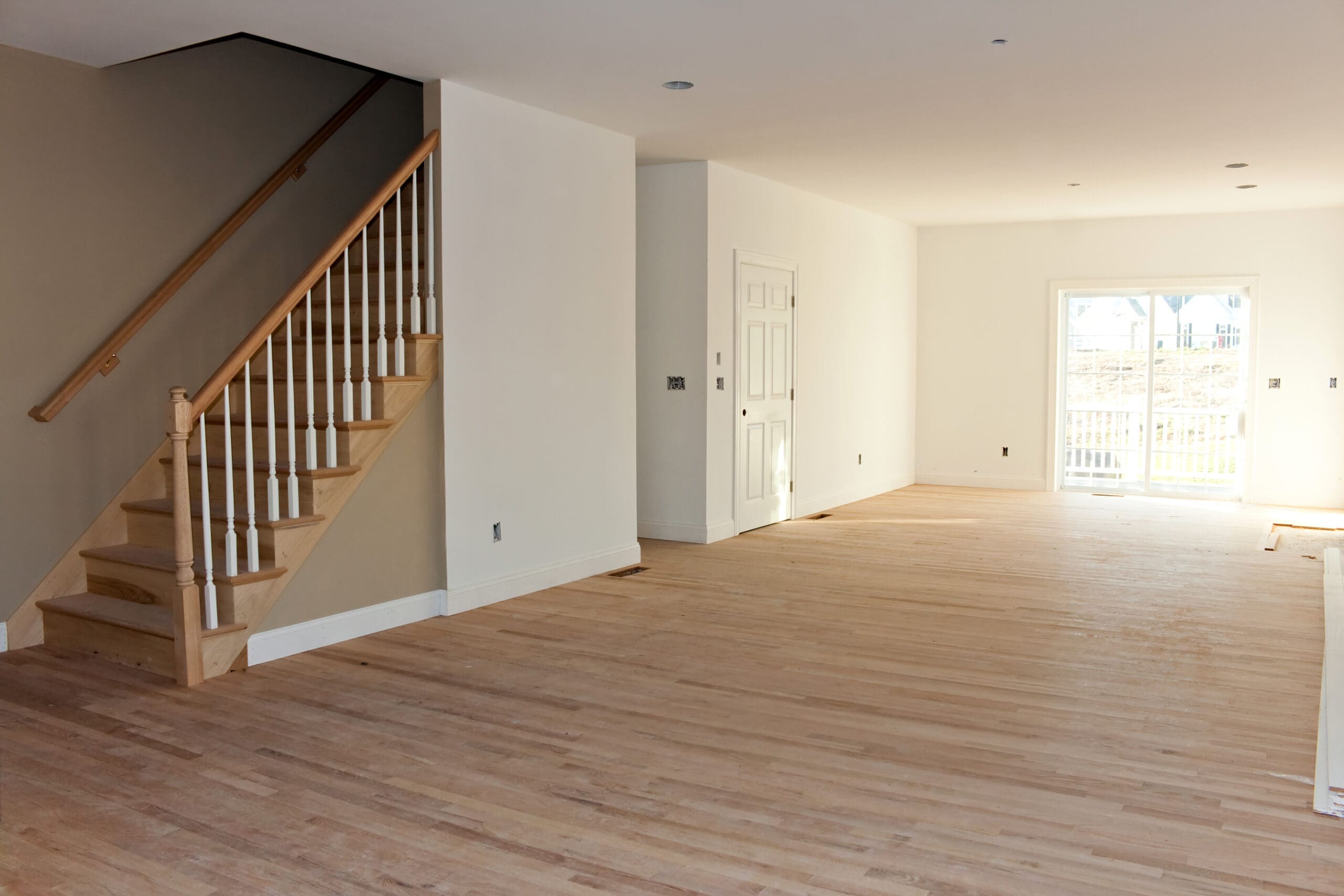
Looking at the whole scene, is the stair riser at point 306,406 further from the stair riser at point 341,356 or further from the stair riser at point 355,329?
the stair riser at point 355,329

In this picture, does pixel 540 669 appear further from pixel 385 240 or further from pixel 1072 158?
pixel 1072 158

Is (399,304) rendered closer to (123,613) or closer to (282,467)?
(282,467)

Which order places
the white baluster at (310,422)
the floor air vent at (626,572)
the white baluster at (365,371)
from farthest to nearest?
1. the floor air vent at (626,572)
2. the white baluster at (365,371)
3. the white baluster at (310,422)

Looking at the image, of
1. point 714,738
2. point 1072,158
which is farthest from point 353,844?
point 1072,158

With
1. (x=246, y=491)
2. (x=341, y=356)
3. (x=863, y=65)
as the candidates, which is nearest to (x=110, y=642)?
(x=246, y=491)

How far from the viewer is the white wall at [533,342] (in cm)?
505

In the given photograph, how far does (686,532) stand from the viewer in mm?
7141

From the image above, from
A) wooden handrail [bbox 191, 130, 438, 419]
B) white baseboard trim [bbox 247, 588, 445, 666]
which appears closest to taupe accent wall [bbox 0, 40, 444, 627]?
white baseboard trim [bbox 247, 588, 445, 666]

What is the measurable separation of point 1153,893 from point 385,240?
4.83 metres

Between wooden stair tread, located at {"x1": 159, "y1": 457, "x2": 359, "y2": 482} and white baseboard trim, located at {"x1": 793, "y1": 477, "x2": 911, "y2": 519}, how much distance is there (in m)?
4.37

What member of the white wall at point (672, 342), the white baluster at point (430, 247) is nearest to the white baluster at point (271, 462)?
the white baluster at point (430, 247)

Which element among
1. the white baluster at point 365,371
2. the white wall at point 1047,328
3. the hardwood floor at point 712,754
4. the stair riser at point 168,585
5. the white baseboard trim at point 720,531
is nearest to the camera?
the hardwood floor at point 712,754

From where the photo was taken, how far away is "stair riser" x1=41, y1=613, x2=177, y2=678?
4.11 m

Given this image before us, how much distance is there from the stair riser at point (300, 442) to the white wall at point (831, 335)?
286 cm
